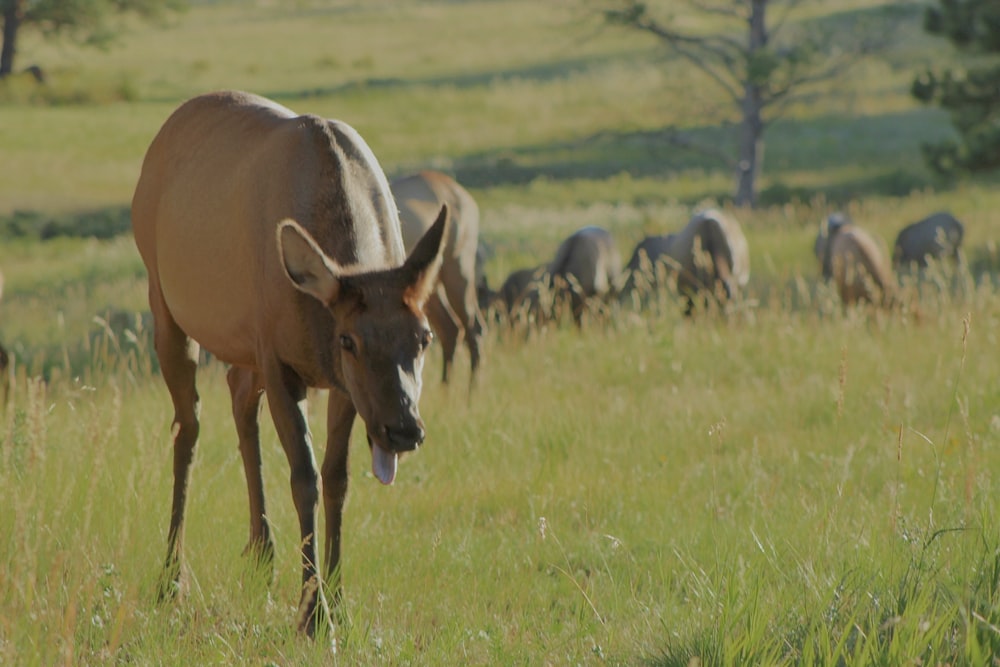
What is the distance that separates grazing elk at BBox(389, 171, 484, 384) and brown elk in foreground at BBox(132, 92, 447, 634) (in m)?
5.62

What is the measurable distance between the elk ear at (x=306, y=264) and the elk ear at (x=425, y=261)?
0.25 meters

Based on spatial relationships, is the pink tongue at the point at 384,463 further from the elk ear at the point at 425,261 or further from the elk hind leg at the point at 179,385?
the elk hind leg at the point at 179,385

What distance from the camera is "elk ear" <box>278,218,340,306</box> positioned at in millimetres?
4098

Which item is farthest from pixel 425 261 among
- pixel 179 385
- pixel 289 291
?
pixel 179 385

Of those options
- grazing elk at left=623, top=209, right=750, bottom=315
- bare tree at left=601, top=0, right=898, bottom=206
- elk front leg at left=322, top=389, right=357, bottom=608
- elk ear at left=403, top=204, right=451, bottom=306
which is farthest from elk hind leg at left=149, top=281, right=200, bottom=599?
bare tree at left=601, top=0, right=898, bottom=206

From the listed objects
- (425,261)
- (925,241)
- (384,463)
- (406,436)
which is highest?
(425,261)

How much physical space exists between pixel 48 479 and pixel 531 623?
1.99 m

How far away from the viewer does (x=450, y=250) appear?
38.2 ft

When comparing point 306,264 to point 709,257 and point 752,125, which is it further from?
point 752,125

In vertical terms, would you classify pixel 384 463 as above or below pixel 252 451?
above

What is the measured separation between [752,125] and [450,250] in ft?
59.4

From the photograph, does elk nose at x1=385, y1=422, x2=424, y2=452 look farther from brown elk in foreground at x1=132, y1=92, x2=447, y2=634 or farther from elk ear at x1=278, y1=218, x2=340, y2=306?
elk ear at x1=278, y1=218, x2=340, y2=306

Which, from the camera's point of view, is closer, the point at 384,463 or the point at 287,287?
the point at 384,463

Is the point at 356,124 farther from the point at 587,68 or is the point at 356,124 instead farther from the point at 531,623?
the point at 531,623
